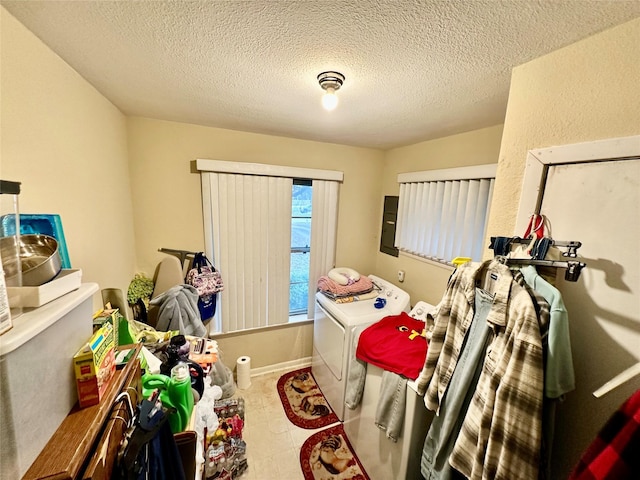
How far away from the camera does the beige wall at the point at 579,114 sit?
693 millimetres

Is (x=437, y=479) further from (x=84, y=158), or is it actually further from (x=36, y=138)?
(x=84, y=158)

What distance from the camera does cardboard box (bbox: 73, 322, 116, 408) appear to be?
624 millimetres

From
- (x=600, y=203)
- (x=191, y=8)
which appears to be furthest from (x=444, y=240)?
(x=191, y=8)

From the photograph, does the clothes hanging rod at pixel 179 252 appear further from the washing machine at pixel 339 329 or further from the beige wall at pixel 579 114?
the beige wall at pixel 579 114

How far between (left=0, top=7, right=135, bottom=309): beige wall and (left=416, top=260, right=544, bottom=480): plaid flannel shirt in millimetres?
1682

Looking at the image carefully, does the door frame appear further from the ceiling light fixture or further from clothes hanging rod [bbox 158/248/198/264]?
clothes hanging rod [bbox 158/248/198/264]

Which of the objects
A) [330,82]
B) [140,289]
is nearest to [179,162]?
[140,289]

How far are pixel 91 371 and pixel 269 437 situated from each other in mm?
1698

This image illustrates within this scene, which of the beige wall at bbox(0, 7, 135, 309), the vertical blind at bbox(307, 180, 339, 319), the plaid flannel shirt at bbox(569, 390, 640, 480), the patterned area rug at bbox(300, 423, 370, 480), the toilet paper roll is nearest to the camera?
the plaid flannel shirt at bbox(569, 390, 640, 480)

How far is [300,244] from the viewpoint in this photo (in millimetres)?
2479

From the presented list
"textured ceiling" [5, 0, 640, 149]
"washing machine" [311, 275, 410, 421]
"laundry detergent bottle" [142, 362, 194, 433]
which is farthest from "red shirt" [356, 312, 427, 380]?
"textured ceiling" [5, 0, 640, 149]

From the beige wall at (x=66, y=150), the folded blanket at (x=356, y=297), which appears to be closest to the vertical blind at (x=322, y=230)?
the folded blanket at (x=356, y=297)

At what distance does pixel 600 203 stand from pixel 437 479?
1.21 meters

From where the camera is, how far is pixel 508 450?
2.25 ft
